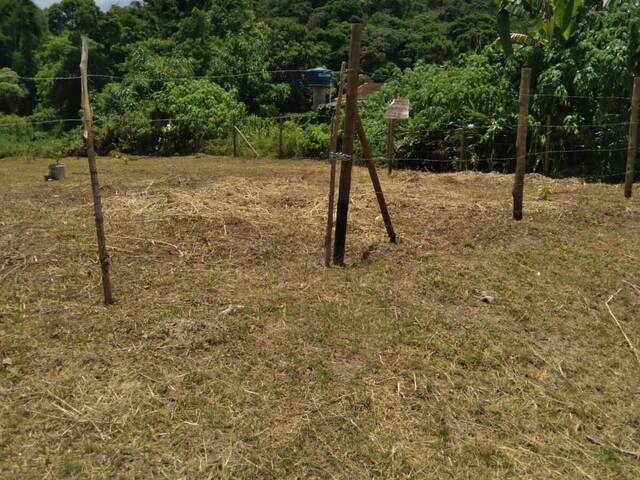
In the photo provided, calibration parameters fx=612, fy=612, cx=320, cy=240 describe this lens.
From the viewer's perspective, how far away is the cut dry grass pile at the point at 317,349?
2674 millimetres

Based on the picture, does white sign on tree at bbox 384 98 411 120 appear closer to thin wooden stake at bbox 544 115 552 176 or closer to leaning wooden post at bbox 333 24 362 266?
thin wooden stake at bbox 544 115 552 176

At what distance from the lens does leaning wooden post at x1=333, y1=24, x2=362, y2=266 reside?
186 inches

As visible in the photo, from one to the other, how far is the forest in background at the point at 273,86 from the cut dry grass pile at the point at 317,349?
1720 millimetres

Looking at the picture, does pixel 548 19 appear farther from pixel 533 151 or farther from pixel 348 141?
pixel 533 151

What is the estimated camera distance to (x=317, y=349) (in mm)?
3562

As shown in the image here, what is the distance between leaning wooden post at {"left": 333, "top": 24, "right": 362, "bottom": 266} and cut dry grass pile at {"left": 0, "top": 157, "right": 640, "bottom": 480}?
27cm

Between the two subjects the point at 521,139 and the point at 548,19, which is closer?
the point at 548,19

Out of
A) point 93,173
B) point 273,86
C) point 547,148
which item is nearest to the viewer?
point 93,173

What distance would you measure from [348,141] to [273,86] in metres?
16.2

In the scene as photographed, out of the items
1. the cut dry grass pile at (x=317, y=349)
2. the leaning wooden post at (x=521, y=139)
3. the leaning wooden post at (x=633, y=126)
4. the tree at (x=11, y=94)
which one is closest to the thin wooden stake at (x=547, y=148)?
the leaning wooden post at (x=633, y=126)

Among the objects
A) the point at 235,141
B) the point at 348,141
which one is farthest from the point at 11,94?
the point at 348,141

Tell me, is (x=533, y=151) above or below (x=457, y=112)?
below

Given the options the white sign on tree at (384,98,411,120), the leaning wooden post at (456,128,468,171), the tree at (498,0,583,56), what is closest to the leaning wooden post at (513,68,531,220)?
the tree at (498,0,583,56)

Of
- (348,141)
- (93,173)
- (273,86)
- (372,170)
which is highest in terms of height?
(273,86)
